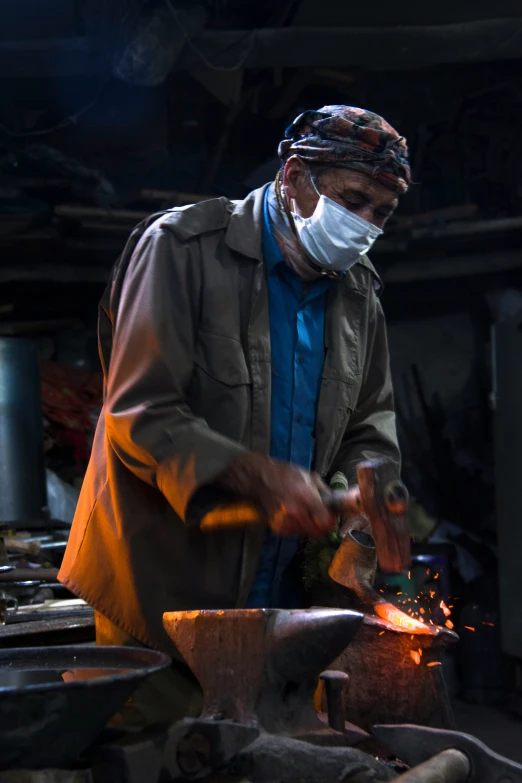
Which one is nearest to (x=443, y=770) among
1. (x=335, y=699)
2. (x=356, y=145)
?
(x=335, y=699)

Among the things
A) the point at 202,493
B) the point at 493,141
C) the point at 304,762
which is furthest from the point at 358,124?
the point at 493,141

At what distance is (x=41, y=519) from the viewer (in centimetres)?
616

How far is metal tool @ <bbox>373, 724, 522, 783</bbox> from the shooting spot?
1962mm

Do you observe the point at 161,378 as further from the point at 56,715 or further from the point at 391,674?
the point at 391,674

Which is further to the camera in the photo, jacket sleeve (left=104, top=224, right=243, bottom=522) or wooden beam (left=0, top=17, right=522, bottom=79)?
wooden beam (left=0, top=17, right=522, bottom=79)

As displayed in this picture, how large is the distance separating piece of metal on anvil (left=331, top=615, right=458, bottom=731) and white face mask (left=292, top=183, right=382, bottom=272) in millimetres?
1065

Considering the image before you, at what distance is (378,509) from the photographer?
2125mm

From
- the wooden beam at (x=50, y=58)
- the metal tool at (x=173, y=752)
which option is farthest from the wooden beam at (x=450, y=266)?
the metal tool at (x=173, y=752)

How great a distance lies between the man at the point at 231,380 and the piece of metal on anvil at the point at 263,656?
12.9 inches

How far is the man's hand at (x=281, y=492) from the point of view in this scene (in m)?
2.09

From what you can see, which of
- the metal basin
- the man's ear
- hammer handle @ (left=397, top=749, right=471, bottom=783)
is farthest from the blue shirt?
the metal basin

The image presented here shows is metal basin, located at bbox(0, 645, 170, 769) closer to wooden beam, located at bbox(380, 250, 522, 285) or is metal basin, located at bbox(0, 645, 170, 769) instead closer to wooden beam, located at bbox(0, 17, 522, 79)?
wooden beam, located at bbox(0, 17, 522, 79)

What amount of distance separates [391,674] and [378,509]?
79cm

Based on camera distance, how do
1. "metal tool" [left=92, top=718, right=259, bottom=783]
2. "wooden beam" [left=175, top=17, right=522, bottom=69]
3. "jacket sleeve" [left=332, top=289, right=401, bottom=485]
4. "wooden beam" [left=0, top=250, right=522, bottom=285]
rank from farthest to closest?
"wooden beam" [left=0, top=250, right=522, bottom=285], "wooden beam" [left=175, top=17, right=522, bottom=69], "jacket sleeve" [left=332, top=289, right=401, bottom=485], "metal tool" [left=92, top=718, right=259, bottom=783]
